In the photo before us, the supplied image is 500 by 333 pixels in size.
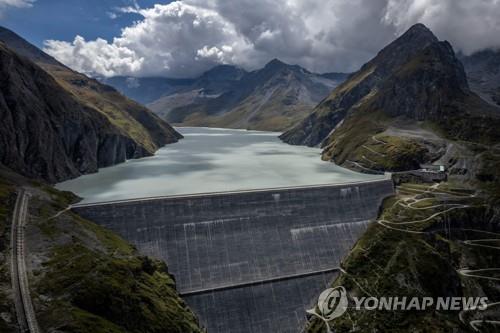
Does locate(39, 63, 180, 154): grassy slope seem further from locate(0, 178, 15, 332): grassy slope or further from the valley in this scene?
locate(0, 178, 15, 332): grassy slope

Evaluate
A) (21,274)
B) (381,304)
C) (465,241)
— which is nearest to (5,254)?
(21,274)

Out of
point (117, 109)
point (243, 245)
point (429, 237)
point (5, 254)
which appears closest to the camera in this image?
point (5, 254)

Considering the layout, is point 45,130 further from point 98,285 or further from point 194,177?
point 98,285

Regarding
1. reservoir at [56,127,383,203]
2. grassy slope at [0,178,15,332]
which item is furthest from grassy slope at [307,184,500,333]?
grassy slope at [0,178,15,332]

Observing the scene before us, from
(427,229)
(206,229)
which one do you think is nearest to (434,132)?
(427,229)

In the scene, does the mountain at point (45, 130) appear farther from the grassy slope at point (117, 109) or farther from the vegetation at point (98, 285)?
the vegetation at point (98, 285)
